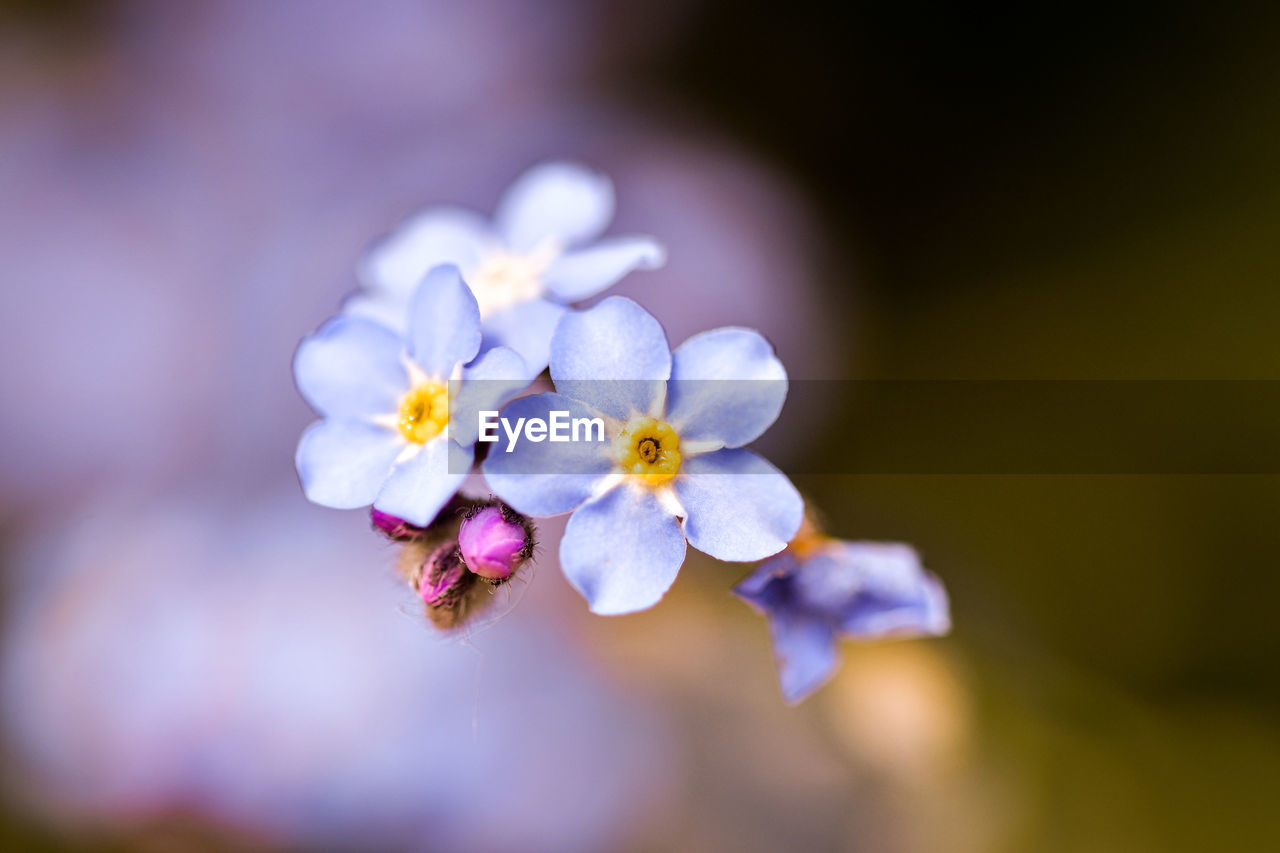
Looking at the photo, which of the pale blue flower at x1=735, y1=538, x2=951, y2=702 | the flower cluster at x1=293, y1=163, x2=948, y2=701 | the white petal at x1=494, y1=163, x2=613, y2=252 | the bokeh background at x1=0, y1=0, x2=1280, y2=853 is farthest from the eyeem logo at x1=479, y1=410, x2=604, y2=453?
the bokeh background at x1=0, y1=0, x2=1280, y2=853

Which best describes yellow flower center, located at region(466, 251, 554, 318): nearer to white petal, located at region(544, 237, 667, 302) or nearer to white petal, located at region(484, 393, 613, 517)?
white petal, located at region(544, 237, 667, 302)

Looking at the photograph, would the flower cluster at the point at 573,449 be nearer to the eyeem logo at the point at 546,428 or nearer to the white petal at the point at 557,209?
the eyeem logo at the point at 546,428

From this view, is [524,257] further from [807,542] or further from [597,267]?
[807,542]

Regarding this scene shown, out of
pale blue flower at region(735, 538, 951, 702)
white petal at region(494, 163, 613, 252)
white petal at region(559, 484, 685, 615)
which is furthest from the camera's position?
white petal at region(494, 163, 613, 252)

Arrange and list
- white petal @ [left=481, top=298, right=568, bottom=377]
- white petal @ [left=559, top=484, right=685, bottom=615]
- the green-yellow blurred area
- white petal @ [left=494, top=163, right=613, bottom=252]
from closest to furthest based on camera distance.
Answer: white petal @ [left=559, top=484, right=685, bottom=615]
white petal @ [left=481, top=298, right=568, bottom=377]
white petal @ [left=494, top=163, right=613, bottom=252]
the green-yellow blurred area

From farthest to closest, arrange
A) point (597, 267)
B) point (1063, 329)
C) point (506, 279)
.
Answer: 1. point (1063, 329)
2. point (506, 279)
3. point (597, 267)

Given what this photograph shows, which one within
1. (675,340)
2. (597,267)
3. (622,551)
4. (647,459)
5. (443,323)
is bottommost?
(622,551)

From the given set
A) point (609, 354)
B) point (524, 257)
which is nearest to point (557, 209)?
point (524, 257)
